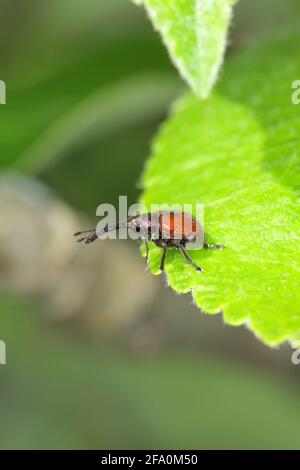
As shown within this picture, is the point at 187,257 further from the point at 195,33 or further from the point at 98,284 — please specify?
the point at 98,284

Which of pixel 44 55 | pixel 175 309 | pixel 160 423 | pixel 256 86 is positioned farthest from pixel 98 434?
pixel 256 86

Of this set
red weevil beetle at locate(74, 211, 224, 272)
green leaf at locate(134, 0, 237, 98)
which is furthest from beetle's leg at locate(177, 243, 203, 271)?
green leaf at locate(134, 0, 237, 98)

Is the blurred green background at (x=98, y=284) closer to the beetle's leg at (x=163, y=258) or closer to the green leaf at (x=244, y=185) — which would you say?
the green leaf at (x=244, y=185)

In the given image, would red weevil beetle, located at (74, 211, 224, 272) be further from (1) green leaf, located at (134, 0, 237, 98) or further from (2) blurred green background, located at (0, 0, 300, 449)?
(2) blurred green background, located at (0, 0, 300, 449)

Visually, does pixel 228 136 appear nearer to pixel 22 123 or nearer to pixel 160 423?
pixel 22 123

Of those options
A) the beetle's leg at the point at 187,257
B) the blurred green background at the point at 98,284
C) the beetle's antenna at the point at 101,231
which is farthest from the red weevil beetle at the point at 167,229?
the blurred green background at the point at 98,284

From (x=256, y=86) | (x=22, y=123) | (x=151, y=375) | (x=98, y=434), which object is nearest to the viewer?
(x=256, y=86)
